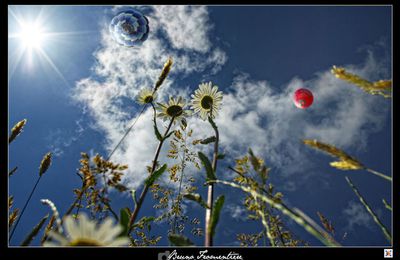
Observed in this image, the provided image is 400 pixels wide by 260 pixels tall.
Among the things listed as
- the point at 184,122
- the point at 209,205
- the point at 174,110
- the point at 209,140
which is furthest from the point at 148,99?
the point at 209,205

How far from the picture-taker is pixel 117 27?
1737mm

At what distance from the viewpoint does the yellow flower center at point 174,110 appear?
1949 millimetres

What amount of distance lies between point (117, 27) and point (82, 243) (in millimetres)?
1419

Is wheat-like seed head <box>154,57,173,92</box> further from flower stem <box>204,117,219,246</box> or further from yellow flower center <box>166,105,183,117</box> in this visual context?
yellow flower center <box>166,105,183,117</box>

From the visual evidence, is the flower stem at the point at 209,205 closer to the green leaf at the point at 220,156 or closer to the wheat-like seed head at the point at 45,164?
the green leaf at the point at 220,156

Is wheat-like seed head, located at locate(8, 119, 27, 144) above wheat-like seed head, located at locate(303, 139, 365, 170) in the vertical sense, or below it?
above

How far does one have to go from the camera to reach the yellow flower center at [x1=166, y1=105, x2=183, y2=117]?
195 cm

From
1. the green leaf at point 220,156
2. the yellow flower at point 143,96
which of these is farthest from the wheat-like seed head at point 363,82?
the yellow flower at point 143,96

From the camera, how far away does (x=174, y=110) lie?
6.57 ft
